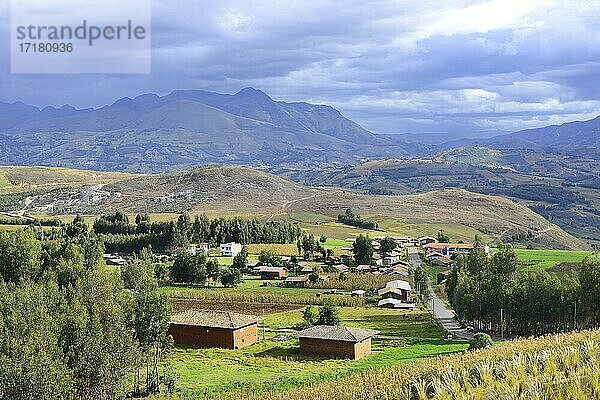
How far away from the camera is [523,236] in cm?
12156

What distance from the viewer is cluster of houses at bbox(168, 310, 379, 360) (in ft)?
119

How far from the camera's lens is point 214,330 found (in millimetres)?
40438

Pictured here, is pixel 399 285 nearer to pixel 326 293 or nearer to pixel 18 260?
pixel 326 293

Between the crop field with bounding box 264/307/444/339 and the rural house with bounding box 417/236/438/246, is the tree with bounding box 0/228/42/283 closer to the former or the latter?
the crop field with bounding box 264/307/444/339

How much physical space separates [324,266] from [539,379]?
217 ft

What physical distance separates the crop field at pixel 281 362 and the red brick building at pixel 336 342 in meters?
0.73

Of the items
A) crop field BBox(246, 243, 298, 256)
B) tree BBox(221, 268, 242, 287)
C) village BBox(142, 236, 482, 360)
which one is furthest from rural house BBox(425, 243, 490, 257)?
tree BBox(221, 268, 242, 287)

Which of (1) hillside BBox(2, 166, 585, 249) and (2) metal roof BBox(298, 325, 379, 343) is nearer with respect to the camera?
(2) metal roof BBox(298, 325, 379, 343)

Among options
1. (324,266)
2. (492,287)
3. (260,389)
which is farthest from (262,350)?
(324,266)

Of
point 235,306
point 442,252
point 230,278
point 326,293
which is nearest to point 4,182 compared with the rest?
point 442,252

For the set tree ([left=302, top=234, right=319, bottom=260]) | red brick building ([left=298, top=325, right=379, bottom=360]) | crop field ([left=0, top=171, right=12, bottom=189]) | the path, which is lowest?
the path

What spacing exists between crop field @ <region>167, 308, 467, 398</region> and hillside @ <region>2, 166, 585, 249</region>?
256ft

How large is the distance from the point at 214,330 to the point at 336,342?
8.35 meters

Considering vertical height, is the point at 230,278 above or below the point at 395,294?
above
